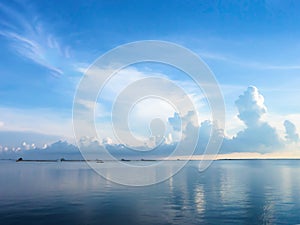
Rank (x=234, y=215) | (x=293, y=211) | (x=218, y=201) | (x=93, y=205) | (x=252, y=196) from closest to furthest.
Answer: (x=234, y=215) < (x=293, y=211) < (x=93, y=205) < (x=218, y=201) < (x=252, y=196)

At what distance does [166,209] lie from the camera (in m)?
69.2

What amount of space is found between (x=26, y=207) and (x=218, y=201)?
51.6 m

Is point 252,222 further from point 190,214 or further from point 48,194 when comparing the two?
point 48,194

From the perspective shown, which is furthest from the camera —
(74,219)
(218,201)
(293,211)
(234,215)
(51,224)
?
(218,201)

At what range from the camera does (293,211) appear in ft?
226

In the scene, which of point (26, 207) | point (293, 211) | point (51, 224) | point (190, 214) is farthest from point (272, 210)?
point (26, 207)

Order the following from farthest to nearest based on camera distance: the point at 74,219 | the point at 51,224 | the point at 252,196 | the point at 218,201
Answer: the point at 252,196 → the point at 218,201 → the point at 74,219 → the point at 51,224

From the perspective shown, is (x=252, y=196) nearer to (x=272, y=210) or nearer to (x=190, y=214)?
(x=272, y=210)

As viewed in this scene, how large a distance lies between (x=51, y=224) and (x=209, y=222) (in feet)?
102

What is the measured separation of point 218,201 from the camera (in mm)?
82438

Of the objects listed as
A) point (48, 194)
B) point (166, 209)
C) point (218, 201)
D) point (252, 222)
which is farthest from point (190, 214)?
point (48, 194)

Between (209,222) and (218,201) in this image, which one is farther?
(218,201)

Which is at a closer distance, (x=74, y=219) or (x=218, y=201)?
(x=74, y=219)

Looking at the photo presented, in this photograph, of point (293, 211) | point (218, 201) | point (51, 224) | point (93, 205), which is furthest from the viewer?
point (218, 201)
